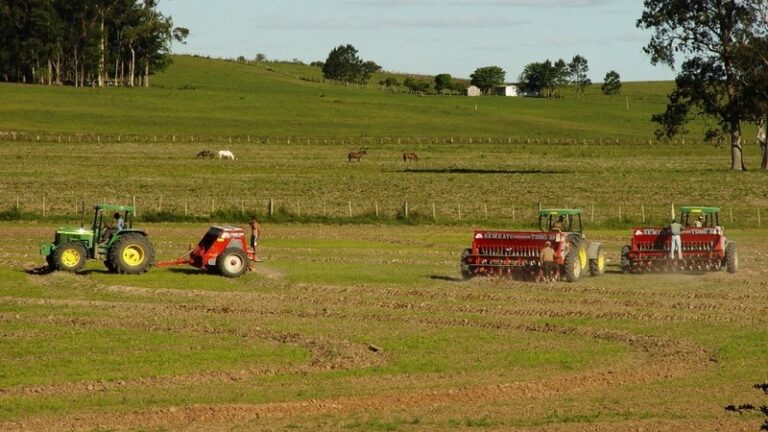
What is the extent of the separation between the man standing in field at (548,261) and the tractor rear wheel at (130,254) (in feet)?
34.1

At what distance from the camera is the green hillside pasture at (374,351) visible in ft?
63.0

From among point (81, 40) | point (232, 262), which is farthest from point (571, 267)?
point (81, 40)

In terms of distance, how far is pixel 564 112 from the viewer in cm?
19362

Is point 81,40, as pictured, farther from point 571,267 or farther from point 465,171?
point 571,267

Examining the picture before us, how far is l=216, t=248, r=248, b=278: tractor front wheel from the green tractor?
6.15ft

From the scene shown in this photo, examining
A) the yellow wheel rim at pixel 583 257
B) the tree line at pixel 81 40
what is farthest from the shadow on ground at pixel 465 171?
the tree line at pixel 81 40

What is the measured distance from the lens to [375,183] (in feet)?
258

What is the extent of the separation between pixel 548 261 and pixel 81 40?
13982cm

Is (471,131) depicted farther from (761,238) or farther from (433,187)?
(761,238)

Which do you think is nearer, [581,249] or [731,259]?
[581,249]

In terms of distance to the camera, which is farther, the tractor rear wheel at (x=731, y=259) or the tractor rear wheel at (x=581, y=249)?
the tractor rear wheel at (x=731, y=259)

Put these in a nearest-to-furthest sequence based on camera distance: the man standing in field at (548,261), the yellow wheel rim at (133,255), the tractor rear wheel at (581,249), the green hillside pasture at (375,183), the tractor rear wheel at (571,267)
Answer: the man standing in field at (548,261), the tractor rear wheel at (571,267), the yellow wheel rim at (133,255), the tractor rear wheel at (581,249), the green hillside pasture at (375,183)

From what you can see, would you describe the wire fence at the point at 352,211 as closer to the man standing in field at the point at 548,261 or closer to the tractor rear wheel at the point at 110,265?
the tractor rear wheel at the point at 110,265

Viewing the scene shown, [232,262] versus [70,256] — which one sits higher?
[70,256]
